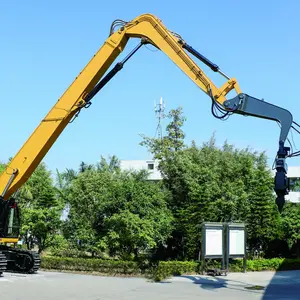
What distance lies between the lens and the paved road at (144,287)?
13477 mm

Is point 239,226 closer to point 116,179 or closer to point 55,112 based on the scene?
point 116,179

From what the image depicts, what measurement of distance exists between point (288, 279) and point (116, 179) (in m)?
10.3

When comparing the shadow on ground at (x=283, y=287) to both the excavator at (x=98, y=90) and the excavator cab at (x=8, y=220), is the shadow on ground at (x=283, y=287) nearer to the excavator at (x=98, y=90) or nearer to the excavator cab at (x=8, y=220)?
the excavator at (x=98, y=90)

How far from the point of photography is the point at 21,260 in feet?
64.6

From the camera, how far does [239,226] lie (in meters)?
20.8

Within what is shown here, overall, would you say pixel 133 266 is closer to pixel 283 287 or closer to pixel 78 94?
pixel 283 287

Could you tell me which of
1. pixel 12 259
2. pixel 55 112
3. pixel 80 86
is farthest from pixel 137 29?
pixel 12 259

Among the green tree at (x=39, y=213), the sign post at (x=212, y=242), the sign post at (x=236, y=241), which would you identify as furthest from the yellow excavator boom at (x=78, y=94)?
the green tree at (x=39, y=213)

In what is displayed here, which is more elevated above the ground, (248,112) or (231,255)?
(248,112)

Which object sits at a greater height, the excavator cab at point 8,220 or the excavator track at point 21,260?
the excavator cab at point 8,220

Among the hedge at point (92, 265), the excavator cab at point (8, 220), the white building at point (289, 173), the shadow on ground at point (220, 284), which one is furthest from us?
the white building at point (289, 173)

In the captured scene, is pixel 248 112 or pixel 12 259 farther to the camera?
pixel 12 259

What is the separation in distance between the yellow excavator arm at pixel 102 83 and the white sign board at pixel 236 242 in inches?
312

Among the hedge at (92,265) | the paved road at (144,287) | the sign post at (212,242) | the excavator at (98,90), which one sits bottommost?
the paved road at (144,287)
